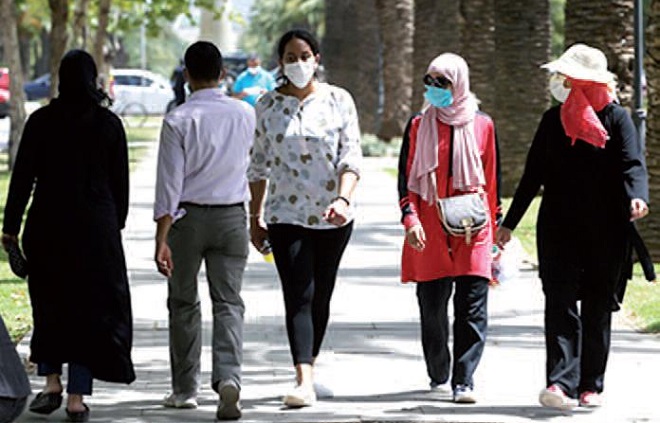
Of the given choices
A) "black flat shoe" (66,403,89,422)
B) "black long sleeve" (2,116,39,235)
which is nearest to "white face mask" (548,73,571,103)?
"black long sleeve" (2,116,39,235)

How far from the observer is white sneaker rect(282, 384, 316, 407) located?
9250mm

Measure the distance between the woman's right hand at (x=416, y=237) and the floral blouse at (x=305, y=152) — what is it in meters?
0.32

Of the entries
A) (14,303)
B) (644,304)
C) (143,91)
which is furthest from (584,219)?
(143,91)

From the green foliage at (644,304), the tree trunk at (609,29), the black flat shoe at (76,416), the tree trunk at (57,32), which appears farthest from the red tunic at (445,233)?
the tree trunk at (57,32)

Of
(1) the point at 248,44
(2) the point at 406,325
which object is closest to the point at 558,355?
(2) the point at 406,325

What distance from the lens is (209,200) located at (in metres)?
9.09

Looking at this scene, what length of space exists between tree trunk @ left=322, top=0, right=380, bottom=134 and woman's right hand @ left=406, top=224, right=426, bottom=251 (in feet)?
103

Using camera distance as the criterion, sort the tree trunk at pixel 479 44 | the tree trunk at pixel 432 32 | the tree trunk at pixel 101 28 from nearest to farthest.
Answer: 1. the tree trunk at pixel 479 44
2. the tree trunk at pixel 432 32
3. the tree trunk at pixel 101 28

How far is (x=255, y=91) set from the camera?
91.7 ft

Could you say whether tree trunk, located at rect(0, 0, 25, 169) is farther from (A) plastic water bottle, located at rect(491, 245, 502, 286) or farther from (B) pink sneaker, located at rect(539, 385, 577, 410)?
(B) pink sneaker, located at rect(539, 385, 577, 410)

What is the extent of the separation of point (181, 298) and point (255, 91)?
18846 mm

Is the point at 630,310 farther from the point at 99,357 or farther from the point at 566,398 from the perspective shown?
the point at 99,357

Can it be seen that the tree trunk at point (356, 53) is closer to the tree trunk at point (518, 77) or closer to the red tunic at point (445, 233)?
the tree trunk at point (518, 77)

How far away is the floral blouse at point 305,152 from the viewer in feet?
30.7
